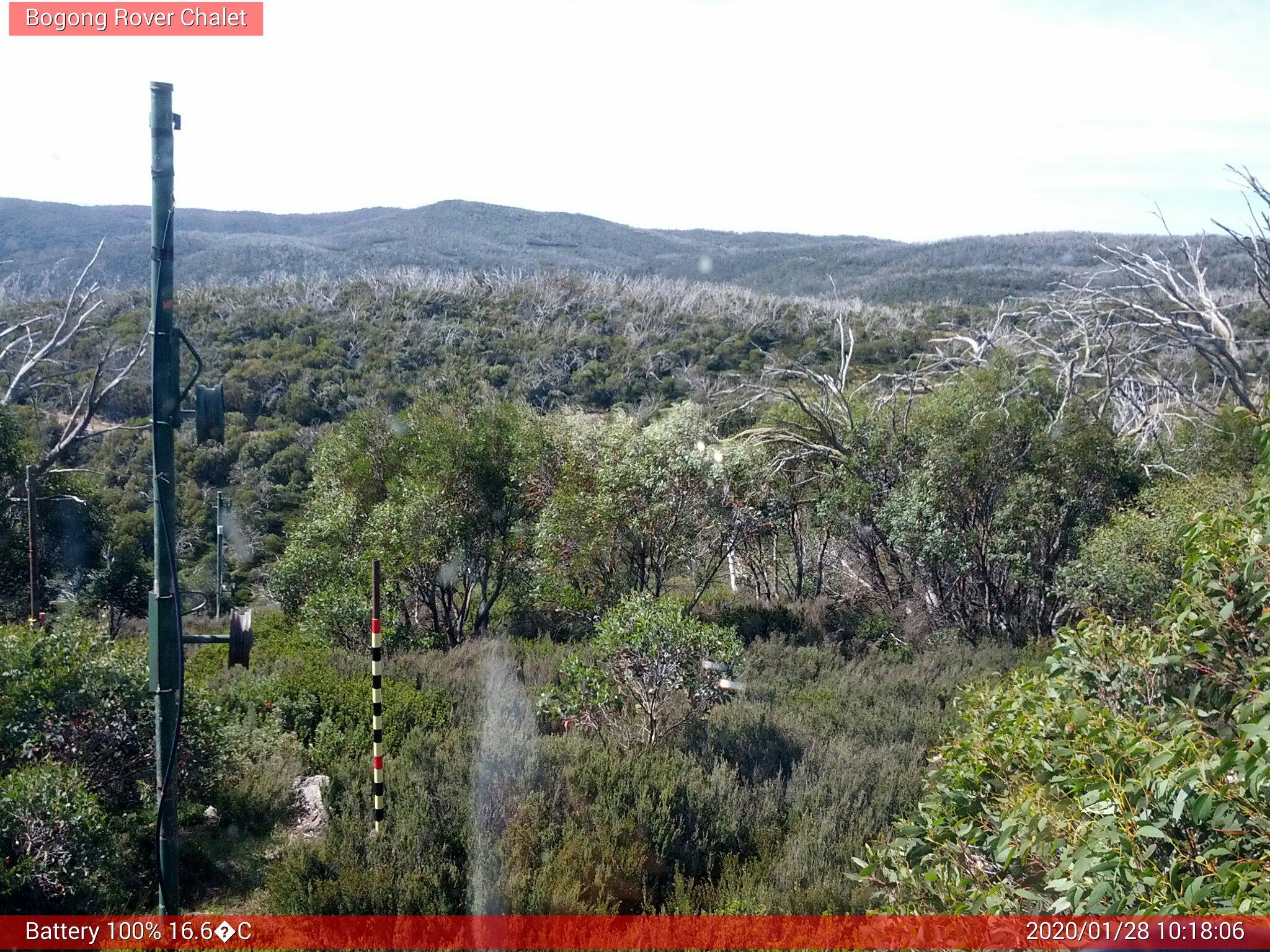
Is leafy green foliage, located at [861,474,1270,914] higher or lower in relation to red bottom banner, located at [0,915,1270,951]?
higher

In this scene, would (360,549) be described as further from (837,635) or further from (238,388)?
(238,388)

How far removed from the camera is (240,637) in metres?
4.16

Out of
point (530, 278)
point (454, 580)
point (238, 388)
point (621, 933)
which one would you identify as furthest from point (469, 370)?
point (621, 933)

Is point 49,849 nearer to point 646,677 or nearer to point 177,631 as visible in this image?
point 177,631

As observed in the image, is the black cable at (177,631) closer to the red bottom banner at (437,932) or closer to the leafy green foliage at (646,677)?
the red bottom banner at (437,932)

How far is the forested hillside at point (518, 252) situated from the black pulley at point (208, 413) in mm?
29886

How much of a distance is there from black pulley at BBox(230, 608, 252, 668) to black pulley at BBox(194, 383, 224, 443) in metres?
0.82

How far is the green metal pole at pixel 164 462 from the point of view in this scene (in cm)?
404

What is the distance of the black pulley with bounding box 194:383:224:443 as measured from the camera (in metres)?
4.04

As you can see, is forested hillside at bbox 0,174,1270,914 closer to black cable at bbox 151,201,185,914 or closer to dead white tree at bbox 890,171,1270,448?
dead white tree at bbox 890,171,1270,448

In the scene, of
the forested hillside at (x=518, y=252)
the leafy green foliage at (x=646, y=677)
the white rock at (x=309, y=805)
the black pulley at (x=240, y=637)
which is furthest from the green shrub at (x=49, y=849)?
the forested hillside at (x=518, y=252)

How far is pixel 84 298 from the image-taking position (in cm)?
1331

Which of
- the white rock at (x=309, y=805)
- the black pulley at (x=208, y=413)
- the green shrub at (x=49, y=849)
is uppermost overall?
the black pulley at (x=208, y=413)

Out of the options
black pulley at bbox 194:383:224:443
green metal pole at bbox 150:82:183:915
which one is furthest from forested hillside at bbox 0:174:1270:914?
black pulley at bbox 194:383:224:443
